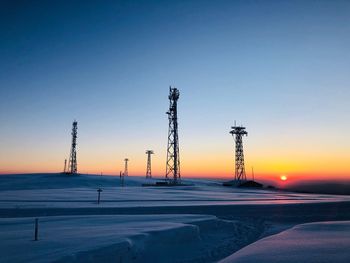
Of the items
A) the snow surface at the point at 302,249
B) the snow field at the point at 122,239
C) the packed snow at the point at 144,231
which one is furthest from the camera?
the packed snow at the point at 144,231

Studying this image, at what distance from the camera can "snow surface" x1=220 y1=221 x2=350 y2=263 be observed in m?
8.52

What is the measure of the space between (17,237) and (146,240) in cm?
385

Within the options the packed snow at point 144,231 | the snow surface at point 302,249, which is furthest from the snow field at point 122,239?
the snow surface at point 302,249

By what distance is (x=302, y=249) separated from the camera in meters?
9.60

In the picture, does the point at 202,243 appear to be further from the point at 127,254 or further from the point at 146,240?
the point at 127,254

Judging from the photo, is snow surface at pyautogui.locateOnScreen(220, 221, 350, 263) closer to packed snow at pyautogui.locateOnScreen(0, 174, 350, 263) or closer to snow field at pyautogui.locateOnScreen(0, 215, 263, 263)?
packed snow at pyautogui.locateOnScreen(0, 174, 350, 263)

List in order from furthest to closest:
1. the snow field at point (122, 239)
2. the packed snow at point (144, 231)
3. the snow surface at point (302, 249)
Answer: the packed snow at point (144, 231) → the snow field at point (122, 239) → the snow surface at point (302, 249)

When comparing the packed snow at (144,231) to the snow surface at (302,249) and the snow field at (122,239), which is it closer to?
the snow field at (122,239)

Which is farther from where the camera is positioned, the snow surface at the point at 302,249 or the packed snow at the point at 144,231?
the packed snow at the point at 144,231

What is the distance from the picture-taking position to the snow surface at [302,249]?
8.52 meters

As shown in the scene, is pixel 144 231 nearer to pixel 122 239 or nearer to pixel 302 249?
pixel 122 239

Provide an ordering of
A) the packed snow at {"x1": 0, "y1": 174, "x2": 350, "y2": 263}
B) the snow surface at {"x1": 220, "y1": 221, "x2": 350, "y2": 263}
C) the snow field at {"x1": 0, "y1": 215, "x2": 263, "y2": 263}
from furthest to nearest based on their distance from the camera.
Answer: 1. the packed snow at {"x1": 0, "y1": 174, "x2": 350, "y2": 263}
2. the snow field at {"x1": 0, "y1": 215, "x2": 263, "y2": 263}
3. the snow surface at {"x1": 220, "y1": 221, "x2": 350, "y2": 263}

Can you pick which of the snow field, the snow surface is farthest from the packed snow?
the snow surface

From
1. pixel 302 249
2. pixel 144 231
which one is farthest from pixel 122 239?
pixel 302 249
